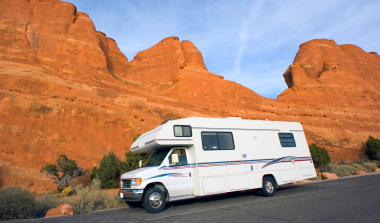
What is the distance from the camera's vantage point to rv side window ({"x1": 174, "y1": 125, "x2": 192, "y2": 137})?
7543 mm

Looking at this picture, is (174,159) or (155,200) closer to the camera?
(155,200)

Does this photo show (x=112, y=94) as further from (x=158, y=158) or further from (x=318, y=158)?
(x=318, y=158)

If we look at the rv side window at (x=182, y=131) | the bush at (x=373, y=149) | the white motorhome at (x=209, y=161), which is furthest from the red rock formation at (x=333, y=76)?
the rv side window at (x=182, y=131)

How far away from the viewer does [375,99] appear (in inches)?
1874

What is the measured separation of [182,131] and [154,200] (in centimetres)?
251

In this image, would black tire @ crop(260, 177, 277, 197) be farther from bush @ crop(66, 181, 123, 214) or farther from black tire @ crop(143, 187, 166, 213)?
bush @ crop(66, 181, 123, 214)

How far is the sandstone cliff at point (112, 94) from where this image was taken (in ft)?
Result: 68.3

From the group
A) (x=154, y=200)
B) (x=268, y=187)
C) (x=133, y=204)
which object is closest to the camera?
(x=154, y=200)

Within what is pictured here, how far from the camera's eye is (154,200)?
6684mm

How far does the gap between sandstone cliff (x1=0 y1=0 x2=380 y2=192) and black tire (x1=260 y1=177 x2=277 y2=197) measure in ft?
53.8

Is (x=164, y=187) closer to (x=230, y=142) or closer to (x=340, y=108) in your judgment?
(x=230, y=142)

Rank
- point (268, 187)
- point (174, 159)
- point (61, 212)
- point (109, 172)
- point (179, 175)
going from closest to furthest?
point (174, 159), point (61, 212), point (179, 175), point (268, 187), point (109, 172)

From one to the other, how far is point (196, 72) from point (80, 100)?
88.2ft

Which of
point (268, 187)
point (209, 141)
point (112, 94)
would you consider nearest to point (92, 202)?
point (209, 141)
